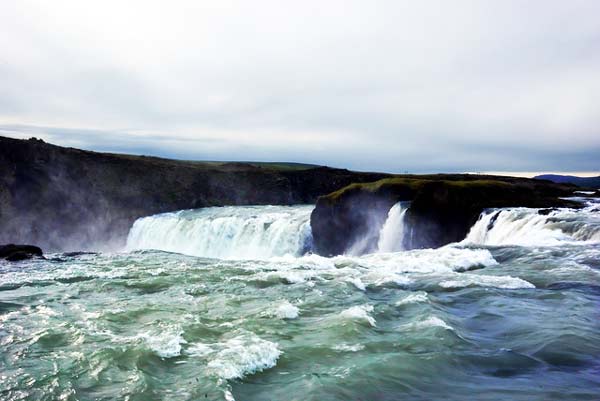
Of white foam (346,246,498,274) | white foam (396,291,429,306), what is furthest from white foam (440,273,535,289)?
white foam (346,246,498,274)

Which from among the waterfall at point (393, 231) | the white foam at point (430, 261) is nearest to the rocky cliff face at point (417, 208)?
the waterfall at point (393, 231)

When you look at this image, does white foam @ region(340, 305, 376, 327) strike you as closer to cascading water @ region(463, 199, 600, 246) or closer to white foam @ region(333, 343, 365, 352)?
white foam @ region(333, 343, 365, 352)

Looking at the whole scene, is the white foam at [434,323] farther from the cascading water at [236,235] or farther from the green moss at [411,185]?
the cascading water at [236,235]

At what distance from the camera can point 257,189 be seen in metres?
79.3

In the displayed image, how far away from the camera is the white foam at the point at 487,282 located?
15250 millimetres

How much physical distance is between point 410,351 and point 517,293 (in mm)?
6125

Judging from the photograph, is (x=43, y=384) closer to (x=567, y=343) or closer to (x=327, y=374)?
(x=327, y=374)

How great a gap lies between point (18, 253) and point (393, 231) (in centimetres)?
2594

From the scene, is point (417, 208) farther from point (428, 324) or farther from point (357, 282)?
point (428, 324)

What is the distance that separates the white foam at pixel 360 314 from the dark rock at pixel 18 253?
27397 mm

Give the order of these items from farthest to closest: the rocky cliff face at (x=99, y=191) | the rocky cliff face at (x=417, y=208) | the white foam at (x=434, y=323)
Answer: the rocky cliff face at (x=99, y=191)
the rocky cliff face at (x=417, y=208)
the white foam at (x=434, y=323)

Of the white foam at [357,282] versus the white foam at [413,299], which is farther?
the white foam at [357,282]

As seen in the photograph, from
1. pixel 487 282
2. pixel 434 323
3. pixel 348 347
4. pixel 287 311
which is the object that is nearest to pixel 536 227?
pixel 487 282

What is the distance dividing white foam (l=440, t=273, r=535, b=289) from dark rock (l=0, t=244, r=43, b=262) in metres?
28.6
